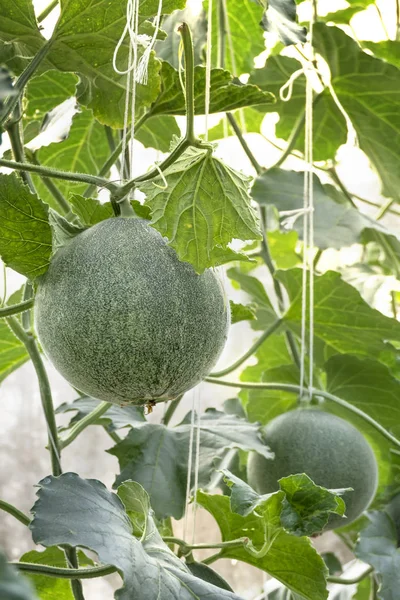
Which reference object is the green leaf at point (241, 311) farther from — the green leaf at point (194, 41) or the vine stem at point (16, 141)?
the green leaf at point (194, 41)

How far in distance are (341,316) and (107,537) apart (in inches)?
31.1

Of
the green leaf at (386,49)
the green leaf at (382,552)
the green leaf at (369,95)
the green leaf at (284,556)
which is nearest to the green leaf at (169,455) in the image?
the green leaf at (284,556)

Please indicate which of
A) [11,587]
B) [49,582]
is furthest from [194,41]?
[11,587]

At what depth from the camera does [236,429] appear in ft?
3.99

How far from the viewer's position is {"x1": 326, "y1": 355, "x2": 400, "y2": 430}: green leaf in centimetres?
147

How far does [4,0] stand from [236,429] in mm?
654

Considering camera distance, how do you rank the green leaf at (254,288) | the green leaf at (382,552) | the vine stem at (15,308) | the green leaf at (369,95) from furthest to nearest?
1. the green leaf at (254,288)
2. the green leaf at (369,95)
3. the green leaf at (382,552)
4. the vine stem at (15,308)

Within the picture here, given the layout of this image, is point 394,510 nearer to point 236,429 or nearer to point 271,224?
point 236,429

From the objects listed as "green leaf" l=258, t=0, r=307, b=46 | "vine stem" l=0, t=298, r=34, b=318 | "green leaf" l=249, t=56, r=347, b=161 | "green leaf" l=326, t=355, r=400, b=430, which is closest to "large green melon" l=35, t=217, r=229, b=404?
"vine stem" l=0, t=298, r=34, b=318

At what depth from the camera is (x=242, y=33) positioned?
64.4 inches

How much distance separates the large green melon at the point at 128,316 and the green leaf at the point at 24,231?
45mm

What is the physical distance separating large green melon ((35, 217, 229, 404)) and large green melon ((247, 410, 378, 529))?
0.48 meters

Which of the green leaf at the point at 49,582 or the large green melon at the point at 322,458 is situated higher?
the large green melon at the point at 322,458

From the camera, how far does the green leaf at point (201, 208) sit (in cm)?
73
